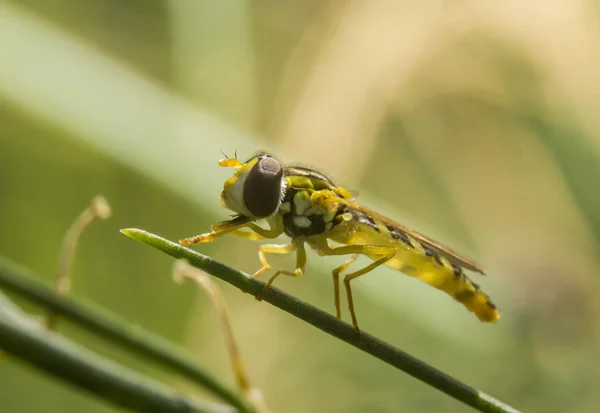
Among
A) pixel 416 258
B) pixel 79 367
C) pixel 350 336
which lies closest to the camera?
pixel 79 367

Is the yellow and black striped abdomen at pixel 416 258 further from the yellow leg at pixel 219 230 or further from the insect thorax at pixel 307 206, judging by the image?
the yellow leg at pixel 219 230

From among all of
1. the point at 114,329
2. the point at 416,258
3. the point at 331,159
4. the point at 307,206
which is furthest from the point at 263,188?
the point at 331,159

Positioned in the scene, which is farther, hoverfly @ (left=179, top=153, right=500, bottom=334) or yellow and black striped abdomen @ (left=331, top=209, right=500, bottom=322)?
yellow and black striped abdomen @ (left=331, top=209, right=500, bottom=322)

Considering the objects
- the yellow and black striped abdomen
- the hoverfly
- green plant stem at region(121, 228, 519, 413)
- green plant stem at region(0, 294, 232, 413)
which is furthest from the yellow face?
green plant stem at region(0, 294, 232, 413)

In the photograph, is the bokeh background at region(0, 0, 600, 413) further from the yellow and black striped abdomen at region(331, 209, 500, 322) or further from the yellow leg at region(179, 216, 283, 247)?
the yellow and black striped abdomen at region(331, 209, 500, 322)

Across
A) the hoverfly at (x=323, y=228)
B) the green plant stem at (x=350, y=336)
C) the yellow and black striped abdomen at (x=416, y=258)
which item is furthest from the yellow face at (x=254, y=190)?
the green plant stem at (x=350, y=336)

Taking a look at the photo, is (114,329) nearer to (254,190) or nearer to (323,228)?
(254,190)

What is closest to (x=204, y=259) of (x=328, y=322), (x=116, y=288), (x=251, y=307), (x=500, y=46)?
(x=328, y=322)
